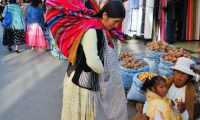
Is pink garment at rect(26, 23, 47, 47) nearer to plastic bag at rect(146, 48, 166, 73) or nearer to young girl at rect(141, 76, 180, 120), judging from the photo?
plastic bag at rect(146, 48, 166, 73)

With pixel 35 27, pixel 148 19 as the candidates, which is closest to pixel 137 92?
pixel 148 19

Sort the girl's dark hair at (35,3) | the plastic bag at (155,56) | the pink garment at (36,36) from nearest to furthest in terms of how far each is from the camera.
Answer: the plastic bag at (155,56) < the girl's dark hair at (35,3) < the pink garment at (36,36)

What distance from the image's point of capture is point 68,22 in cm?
219

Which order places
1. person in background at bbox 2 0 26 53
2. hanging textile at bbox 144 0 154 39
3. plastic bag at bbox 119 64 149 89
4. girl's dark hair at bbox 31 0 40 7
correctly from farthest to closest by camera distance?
girl's dark hair at bbox 31 0 40 7 → hanging textile at bbox 144 0 154 39 → person in background at bbox 2 0 26 53 → plastic bag at bbox 119 64 149 89

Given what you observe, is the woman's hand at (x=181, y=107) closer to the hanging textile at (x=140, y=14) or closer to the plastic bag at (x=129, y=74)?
the plastic bag at (x=129, y=74)

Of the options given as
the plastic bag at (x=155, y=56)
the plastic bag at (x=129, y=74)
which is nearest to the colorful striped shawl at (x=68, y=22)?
the plastic bag at (x=129, y=74)

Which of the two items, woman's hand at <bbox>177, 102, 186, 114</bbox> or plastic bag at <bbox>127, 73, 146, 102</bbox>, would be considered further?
plastic bag at <bbox>127, 73, 146, 102</bbox>

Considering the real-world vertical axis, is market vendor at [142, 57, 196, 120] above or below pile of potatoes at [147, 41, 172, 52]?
below

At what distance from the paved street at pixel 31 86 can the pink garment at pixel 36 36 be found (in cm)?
49

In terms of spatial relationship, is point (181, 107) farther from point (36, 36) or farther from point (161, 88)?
point (36, 36)

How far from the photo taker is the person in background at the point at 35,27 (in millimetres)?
7855

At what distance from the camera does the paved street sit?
3.81 metres

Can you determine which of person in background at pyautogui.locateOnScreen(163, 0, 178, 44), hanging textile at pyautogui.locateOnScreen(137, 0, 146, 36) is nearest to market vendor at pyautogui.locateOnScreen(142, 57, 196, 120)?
person in background at pyautogui.locateOnScreen(163, 0, 178, 44)

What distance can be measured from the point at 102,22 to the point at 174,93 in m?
1.19
